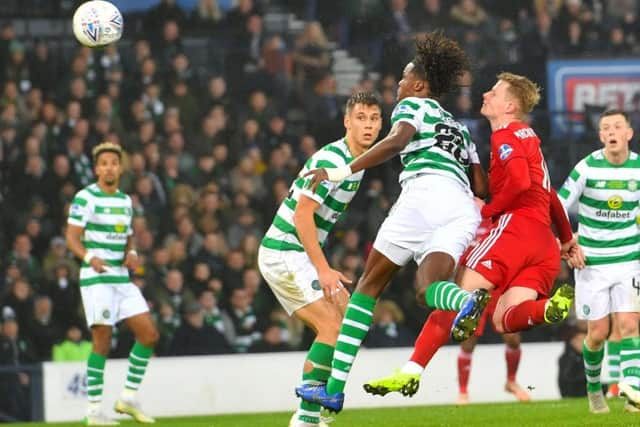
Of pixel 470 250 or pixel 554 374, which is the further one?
pixel 554 374

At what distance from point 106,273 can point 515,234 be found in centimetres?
446

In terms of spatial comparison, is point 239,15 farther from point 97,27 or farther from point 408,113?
point 408,113

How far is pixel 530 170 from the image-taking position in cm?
830

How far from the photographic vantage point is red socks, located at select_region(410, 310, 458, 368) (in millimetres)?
7457

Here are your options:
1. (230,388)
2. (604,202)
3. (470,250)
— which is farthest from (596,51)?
(470,250)

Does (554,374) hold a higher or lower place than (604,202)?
lower

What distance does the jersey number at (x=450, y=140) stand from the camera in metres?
7.78

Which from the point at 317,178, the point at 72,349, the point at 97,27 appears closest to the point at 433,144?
the point at 317,178

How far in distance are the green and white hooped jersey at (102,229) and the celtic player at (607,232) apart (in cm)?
374

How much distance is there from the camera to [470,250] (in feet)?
26.9

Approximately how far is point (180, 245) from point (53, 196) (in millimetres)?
1532

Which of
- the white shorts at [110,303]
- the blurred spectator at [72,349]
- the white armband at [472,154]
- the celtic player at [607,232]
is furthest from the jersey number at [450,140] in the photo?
the blurred spectator at [72,349]

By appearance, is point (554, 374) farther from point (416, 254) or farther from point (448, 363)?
point (416, 254)

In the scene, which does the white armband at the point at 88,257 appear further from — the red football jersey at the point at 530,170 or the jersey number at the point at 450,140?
the jersey number at the point at 450,140
